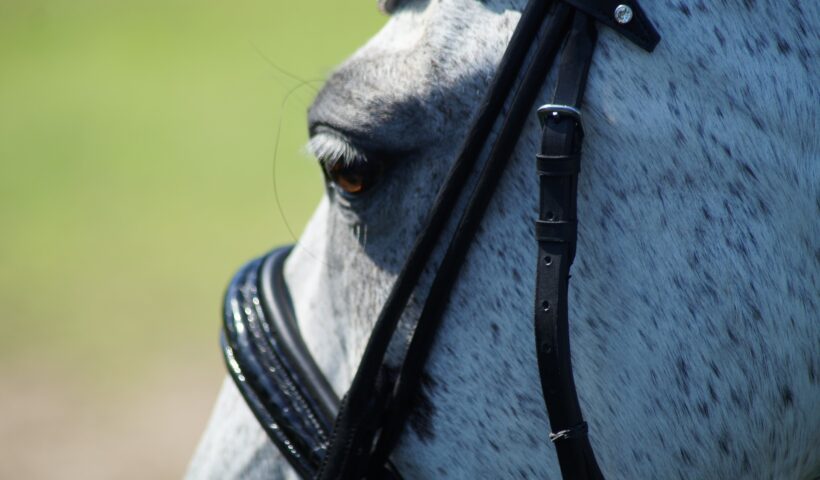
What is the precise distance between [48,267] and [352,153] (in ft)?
27.4

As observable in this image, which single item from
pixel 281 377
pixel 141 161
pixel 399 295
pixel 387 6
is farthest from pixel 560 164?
pixel 141 161

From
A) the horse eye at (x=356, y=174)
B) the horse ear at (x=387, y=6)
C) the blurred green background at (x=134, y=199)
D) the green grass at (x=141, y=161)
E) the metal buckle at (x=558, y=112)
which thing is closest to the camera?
the metal buckle at (x=558, y=112)

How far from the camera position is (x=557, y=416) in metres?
1.40

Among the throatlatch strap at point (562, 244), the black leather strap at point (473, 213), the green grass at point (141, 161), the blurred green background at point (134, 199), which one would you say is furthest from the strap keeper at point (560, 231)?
the green grass at point (141, 161)

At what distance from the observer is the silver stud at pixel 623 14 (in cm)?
136

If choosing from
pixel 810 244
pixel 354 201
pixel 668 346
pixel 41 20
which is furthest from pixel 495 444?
pixel 41 20

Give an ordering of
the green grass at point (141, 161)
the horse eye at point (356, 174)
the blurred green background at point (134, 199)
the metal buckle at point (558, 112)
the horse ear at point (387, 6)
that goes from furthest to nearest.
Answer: the green grass at point (141, 161) → the blurred green background at point (134, 199) → the horse ear at point (387, 6) → the horse eye at point (356, 174) → the metal buckle at point (558, 112)

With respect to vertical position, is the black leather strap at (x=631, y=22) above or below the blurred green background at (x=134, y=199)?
above

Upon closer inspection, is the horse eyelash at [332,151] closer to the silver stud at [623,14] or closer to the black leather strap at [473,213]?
the black leather strap at [473,213]

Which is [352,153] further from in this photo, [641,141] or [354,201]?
[641,141]

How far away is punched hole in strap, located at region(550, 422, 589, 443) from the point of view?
1.39 meters

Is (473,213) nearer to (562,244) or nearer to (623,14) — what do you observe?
(562,244)

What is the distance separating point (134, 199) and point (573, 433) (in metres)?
9.50

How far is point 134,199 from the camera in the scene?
10.3 meters
